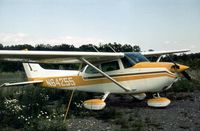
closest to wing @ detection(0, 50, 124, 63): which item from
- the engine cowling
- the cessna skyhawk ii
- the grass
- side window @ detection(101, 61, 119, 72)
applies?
the cessna skyhawk ii

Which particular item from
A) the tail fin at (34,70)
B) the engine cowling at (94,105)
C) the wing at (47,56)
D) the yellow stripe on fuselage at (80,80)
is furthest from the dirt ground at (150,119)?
the tail fin at (34,70)

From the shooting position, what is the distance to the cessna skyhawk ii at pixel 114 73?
986cm

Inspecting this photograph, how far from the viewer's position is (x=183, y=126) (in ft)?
24.1

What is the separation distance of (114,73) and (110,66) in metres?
0.33

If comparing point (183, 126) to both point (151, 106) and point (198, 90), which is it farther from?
point (198, 90)

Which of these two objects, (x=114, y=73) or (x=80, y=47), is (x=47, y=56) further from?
(x=80, y=47)

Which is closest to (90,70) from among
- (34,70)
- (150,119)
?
(34,70)

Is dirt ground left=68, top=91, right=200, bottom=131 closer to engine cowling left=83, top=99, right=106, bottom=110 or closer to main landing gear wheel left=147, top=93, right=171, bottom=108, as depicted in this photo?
main landing gear wheel left=147, top=93, right=171, bottom=108

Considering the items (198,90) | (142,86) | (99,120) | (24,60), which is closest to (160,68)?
(142,86)

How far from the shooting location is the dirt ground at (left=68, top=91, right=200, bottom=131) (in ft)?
24.2

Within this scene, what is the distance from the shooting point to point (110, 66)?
10.9 m

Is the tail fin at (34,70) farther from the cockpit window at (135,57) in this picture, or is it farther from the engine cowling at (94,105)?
the cockpit window at (135,57)

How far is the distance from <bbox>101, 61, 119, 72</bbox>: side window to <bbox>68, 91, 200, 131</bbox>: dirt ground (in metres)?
1.29

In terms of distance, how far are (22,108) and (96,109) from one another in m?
2.38
